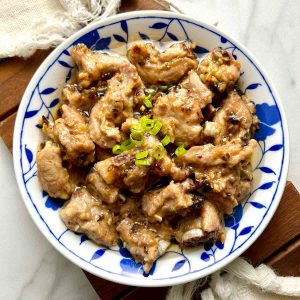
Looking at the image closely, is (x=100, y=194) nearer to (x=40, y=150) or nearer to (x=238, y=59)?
(x=40, y=150)

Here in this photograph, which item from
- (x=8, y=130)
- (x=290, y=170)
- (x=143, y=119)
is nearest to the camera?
(x=143, y=119)

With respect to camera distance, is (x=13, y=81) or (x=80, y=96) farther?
(x=13, y=81)

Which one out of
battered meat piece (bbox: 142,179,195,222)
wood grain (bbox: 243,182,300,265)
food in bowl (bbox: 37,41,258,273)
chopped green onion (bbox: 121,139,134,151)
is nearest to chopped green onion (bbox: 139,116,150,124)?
food in bowl (bbox: 37,41,258,273)

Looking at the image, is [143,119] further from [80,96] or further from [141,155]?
[80,96]

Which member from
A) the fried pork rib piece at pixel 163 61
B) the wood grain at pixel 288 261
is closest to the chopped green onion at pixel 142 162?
the fried pork rib piece at pixel 163 61

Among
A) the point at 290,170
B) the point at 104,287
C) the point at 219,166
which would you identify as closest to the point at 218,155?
the point at 219,166

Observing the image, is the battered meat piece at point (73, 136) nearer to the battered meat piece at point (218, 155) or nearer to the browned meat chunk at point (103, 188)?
the browned meat chunk at point (103, 188)

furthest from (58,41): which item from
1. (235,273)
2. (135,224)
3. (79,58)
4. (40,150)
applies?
(235,273)
